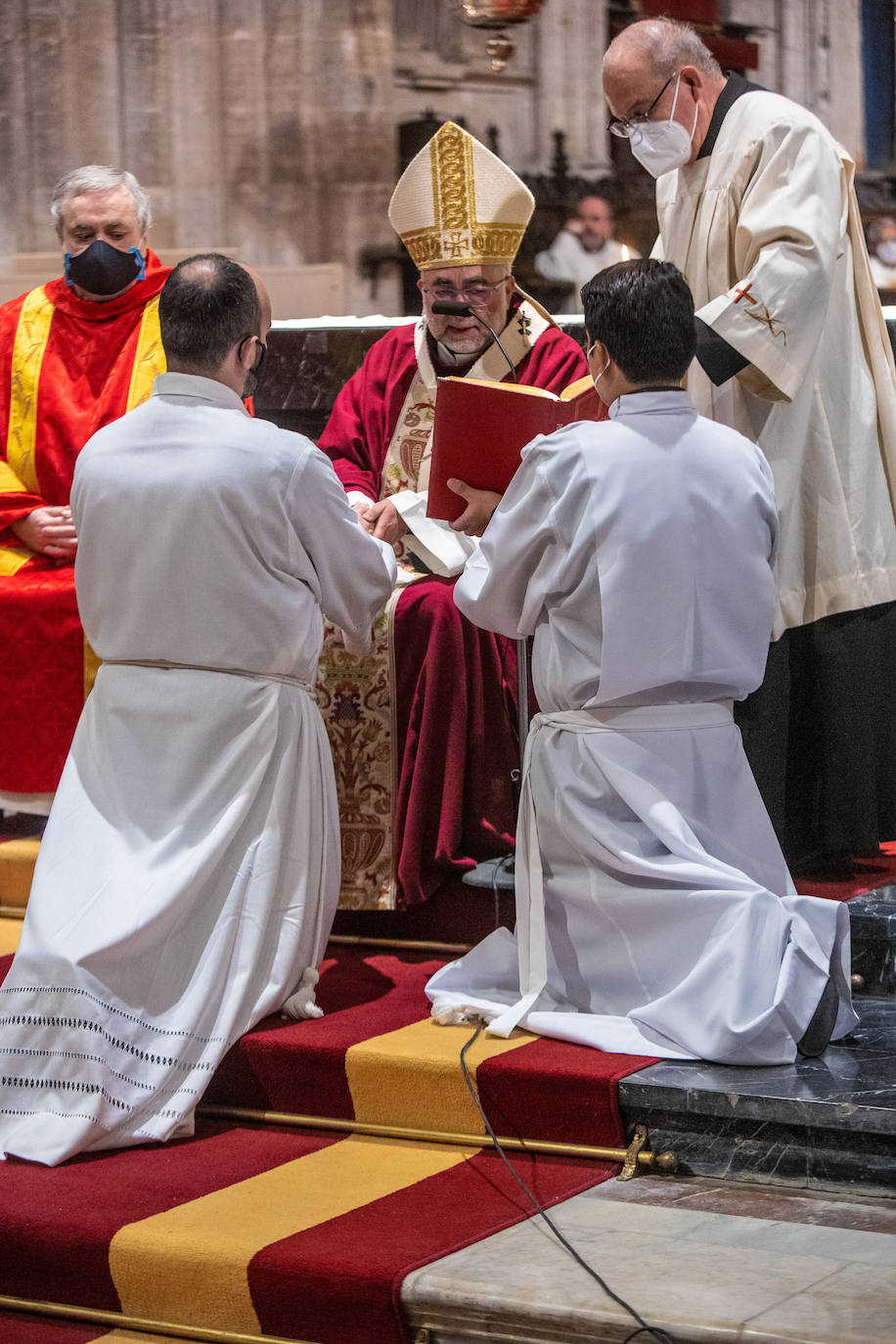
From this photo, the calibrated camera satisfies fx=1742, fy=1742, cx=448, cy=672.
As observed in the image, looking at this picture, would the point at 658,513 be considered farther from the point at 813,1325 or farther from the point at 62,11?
the point at 62,11

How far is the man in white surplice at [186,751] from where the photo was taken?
3.73 m

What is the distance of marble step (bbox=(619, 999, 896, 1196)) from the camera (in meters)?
3.27

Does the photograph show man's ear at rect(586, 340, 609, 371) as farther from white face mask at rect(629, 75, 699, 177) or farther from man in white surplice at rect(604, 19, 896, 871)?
white face mask at rect(629, 75, 699, 177)

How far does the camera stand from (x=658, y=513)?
3646 mm

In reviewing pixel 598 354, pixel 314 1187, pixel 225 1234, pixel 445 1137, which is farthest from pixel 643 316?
pixel 225 1234

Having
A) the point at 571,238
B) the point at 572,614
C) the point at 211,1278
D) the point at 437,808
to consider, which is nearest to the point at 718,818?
the point at 572,614

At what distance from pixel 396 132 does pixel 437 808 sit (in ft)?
18.2

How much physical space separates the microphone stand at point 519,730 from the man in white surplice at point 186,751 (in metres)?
0.62

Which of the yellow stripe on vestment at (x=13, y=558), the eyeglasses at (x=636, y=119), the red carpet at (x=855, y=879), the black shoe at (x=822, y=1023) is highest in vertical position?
the eyeglasses at (x=636, y=119)

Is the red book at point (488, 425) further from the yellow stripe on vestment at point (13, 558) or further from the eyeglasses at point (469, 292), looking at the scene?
the yellow stripe on vestment at point (13, 558)

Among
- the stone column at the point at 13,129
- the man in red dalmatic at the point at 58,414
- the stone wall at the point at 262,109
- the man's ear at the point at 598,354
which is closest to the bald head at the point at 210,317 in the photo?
the man's ear at the point at 598,354

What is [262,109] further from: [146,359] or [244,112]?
[146,359]

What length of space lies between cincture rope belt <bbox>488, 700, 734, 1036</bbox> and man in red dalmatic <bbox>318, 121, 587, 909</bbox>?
2.46 feet

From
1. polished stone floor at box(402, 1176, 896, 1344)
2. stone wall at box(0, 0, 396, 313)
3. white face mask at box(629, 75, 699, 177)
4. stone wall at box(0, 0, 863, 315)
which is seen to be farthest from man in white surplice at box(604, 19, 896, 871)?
stone wall at box(0, 0, 396, 313)
